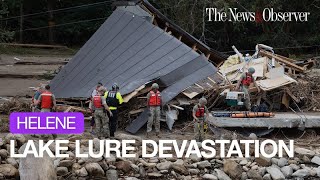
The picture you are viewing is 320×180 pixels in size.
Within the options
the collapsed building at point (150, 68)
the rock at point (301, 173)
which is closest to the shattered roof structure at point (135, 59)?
the collapsed building at point (150, 68)

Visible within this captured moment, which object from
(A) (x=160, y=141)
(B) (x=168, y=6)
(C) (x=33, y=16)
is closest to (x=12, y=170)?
(A) (x=160, y=141)

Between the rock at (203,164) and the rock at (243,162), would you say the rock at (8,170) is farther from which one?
the rock at (243,162)

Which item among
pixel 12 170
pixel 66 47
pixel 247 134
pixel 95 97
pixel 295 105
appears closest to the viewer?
pixel 12 170

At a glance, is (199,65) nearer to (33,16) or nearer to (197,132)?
(197,132)

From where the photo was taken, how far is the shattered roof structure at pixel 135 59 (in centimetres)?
1399

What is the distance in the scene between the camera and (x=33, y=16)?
39.2 metres

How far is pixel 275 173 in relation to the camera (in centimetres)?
1095

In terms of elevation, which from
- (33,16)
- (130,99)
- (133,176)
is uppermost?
(33,16)

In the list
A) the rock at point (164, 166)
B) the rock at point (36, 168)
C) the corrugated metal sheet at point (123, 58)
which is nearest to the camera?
the rock at point (36, 168)

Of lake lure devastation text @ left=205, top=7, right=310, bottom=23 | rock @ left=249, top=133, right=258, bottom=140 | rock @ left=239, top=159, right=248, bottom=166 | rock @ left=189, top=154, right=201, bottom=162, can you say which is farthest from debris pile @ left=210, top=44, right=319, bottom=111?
lake lure devastation text @ left=205, top=7, right=310, bottom=23

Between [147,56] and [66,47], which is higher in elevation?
[66,47]

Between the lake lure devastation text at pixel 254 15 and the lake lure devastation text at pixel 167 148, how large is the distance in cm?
1727

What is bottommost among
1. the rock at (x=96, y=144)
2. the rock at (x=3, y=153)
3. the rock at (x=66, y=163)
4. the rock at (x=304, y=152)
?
the rock at (x=66, y=163)

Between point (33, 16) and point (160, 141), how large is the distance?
30.2 metres
